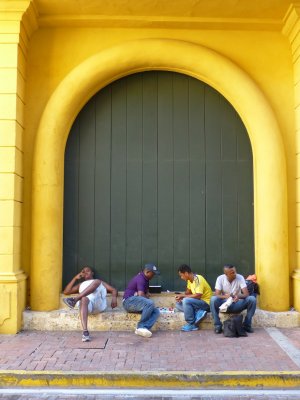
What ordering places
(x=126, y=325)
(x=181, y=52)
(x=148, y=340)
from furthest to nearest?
(x=181, y=52), (x=126, y=325), (x=148, y=340)

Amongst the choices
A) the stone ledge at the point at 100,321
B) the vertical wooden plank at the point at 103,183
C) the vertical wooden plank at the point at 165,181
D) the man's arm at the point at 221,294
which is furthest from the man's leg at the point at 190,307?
the vertical wooden plank at the point at 103,183

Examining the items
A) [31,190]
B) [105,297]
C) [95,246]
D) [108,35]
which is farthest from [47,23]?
[105,297]

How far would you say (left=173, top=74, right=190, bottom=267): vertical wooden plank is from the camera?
850cm

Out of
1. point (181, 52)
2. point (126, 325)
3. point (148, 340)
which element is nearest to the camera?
point (148, 340)

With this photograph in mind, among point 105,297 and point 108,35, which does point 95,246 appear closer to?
point 105,297

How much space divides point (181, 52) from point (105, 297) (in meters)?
4.46

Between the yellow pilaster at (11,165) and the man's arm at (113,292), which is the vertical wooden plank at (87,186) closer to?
the man's arm at (113,292)

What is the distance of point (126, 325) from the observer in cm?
773

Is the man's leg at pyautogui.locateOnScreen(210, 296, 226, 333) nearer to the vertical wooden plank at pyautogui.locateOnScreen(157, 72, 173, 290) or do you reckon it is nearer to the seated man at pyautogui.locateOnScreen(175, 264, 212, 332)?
the seated man at pyautogui.locateOnScreen(175, 264, 212, 332)

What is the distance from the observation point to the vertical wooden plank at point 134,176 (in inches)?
334

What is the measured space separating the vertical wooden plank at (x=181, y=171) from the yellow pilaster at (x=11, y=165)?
2.76 metres

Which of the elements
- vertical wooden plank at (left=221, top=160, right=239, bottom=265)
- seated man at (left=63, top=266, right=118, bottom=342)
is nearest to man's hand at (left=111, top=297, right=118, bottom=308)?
seated man at (left=63, top=266, right=118, bottom=342)

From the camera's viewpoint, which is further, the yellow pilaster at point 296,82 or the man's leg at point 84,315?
the yellow pilaster at point 296,82

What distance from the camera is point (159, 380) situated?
5562 millimetres
